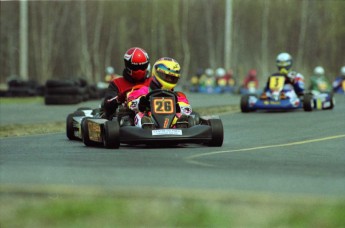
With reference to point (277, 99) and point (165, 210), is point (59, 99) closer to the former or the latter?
point (277, 99)

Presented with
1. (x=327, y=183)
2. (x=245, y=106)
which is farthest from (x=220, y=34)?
(x=327, y=183)

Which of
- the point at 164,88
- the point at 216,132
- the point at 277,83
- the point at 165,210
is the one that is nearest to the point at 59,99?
the point at 277,83

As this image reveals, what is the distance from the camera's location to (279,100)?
21.3 meters

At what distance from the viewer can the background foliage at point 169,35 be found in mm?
52188

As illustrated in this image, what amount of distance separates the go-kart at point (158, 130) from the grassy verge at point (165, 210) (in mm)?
4009

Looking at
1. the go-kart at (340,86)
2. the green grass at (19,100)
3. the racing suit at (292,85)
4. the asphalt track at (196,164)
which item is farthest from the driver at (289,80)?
the go-kart at (340,86)

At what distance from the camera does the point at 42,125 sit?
18.8m

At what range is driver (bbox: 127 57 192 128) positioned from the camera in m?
12.5

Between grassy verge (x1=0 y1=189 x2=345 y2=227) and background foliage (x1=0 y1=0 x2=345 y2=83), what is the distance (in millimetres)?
42452

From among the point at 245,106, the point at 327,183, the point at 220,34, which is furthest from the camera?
the point at 220,34

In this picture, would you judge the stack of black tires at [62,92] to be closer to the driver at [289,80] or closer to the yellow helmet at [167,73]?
the driver at [289,80]

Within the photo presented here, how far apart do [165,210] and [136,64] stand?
658 centimetres

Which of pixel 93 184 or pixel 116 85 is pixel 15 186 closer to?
pixel 93 184

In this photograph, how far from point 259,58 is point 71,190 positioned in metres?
47.8
